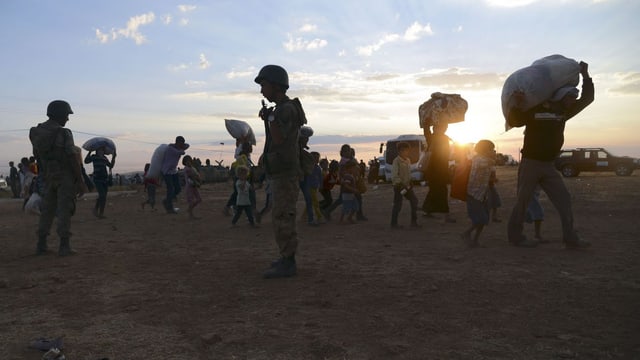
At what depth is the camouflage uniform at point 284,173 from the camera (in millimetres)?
5527

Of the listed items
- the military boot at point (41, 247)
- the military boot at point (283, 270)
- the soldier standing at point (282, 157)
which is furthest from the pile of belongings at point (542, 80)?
the military boot at point (41, 247)

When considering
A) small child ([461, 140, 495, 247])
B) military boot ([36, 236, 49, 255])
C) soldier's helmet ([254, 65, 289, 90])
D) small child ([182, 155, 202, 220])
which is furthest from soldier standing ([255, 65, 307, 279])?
small child ([182, 155, 202, 220])

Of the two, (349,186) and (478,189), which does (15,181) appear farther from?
(478,189)

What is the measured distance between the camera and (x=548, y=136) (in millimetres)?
6887

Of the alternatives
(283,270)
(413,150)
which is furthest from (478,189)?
(413,150)

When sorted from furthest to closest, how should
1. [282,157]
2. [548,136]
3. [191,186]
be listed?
[191,186], [548,136], [282,157]

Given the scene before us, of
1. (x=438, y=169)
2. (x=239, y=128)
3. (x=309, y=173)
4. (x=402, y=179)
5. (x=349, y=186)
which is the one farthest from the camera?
(x=239, y=128)

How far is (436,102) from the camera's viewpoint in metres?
10.4

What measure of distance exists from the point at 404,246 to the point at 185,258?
305 centimetres

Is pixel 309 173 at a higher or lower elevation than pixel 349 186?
higher

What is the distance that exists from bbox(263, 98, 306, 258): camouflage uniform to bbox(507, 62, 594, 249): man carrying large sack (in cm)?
317

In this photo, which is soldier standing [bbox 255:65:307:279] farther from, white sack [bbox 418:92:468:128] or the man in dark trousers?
the man in dark trousers

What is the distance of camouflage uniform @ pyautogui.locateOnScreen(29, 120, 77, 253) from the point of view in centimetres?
702

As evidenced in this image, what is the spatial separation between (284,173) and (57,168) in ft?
11.6
